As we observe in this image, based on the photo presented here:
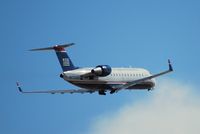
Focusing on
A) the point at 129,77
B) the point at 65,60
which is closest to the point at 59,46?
the point at 65,60

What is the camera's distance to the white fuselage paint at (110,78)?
5064 inches

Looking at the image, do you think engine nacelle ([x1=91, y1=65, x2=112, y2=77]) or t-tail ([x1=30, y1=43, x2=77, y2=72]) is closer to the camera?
engine nacelle ([x1=91, y1=65, x2=112, y2=77])

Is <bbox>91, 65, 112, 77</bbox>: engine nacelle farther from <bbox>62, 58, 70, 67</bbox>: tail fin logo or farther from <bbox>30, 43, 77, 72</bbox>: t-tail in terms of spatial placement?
<bbox>62, 58, 70, 67</bbox>: tail fin logo

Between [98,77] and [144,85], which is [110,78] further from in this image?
[144,85]

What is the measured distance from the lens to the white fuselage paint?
12862 centimetres

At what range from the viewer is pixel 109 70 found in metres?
130

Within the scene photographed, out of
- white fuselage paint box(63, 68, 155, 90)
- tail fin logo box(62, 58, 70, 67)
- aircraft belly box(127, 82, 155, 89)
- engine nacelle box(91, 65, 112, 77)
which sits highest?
tail fin logo box(62, 58, 70, 67)

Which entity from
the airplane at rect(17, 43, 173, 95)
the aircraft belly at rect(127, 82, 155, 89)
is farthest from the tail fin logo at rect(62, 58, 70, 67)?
the aircraft belly at rect(127, 82, 155, 89)

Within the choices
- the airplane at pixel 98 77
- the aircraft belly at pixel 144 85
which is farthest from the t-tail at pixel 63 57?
the aircraft belly at pixel 144 85

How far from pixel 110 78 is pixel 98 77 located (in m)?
2.57

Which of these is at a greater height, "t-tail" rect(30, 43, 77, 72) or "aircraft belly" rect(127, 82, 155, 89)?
"t-tail" rect(30, 43, 77, 72)

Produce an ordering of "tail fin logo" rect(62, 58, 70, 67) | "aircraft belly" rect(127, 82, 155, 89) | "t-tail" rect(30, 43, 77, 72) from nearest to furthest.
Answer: "t-tail" rect(30, 43, 77, 72)
"tail fin logo" rect(62, 58, 70, 67)
"aircraft belly" rect(127, 82, 155, 89)

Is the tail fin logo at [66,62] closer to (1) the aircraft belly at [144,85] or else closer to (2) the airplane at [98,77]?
(2) the airplane at [98,77]

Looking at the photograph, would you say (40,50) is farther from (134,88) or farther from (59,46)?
(134,88)
